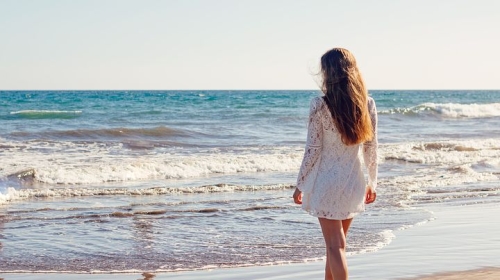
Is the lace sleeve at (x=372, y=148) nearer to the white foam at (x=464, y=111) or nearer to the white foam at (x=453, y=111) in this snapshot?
the white foam at (x=453, y=111)

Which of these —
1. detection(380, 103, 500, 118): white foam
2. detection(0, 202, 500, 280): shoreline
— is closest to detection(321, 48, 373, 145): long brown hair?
detection(0, 202, 500, 280): shoreline

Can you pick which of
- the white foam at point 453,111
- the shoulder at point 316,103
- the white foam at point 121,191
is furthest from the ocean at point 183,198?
the white foam at point 453,111

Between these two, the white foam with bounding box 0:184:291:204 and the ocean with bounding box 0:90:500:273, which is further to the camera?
the white foam with bounding box 0:184:291:204

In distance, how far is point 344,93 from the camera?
4523mm

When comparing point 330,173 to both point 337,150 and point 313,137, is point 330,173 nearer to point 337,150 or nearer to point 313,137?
point 337,150

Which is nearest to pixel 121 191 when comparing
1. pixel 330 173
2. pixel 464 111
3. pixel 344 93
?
pixel 330 173

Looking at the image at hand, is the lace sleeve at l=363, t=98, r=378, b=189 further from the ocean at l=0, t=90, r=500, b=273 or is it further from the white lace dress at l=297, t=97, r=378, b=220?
the ocean at l=0, t=90, r=500, b=273

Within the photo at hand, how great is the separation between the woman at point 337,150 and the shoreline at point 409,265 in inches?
75.0

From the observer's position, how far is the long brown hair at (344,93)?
4.51 m

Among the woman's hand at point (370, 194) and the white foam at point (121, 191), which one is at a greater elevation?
the woman's hand at point (370, 194)

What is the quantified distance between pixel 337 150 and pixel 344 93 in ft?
1.21

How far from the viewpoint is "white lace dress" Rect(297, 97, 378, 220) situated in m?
4.61

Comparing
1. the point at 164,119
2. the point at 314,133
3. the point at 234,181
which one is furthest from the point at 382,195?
the point at 164,119

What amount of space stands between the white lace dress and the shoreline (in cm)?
195
